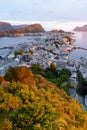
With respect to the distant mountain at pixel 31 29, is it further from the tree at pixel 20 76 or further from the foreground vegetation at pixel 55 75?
the tree at pixel 20 76

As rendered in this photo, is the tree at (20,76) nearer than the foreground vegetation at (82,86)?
Yes

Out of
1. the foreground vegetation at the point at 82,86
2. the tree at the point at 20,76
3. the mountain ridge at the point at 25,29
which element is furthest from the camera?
the mountain ridge at the point at 25,29

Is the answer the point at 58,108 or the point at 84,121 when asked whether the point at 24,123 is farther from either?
the point at 84,121

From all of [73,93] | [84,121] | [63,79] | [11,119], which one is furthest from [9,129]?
[63,79]

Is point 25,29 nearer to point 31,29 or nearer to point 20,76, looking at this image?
point 31,29

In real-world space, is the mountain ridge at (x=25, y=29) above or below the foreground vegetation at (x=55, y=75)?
below

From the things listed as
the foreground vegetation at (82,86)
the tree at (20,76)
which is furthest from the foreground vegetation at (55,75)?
the tree at (20,76)

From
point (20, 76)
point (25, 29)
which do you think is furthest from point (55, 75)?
point (25, 29)

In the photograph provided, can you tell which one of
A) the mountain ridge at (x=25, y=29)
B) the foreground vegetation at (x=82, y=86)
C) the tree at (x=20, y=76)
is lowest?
the mountain ridge at (x=25, y=29)

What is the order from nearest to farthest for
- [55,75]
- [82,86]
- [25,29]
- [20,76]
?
[20,76], [82,86], [55,75], [25,29]

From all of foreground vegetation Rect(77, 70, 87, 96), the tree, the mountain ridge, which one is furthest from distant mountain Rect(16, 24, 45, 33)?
the tree

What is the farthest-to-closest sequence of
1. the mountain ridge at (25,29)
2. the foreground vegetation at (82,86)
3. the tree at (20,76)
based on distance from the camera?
the mountain ridge at (25,29)
the foreground vegetation at (82,86)
the tree at (20,76)
